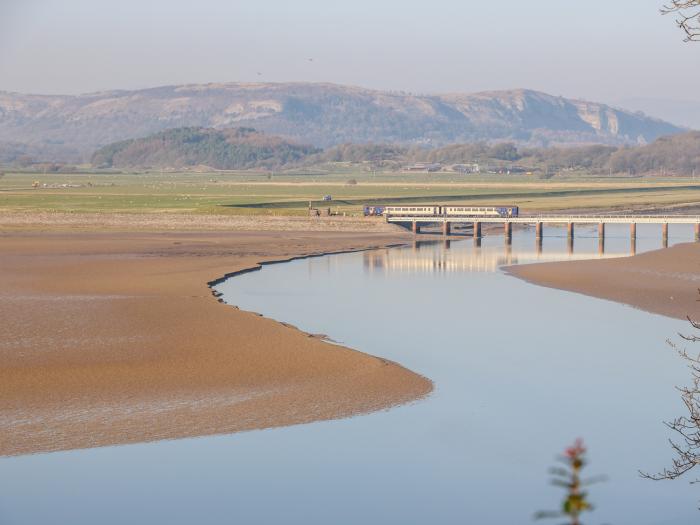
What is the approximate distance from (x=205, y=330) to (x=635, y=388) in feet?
41.1

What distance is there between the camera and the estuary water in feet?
60.5

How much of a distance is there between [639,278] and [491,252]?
17866 millimetres

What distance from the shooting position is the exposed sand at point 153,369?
2306cm

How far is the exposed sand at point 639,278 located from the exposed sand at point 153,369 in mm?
14546

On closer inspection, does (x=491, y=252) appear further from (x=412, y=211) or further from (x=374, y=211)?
(x=374, y=211)

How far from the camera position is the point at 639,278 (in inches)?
1940

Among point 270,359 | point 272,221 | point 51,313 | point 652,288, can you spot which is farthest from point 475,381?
point 272,221

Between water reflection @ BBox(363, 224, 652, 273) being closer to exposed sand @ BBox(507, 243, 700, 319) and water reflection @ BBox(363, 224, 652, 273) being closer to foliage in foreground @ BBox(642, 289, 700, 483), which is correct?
exposed sand @ BBox(507, 243, 700, 319)

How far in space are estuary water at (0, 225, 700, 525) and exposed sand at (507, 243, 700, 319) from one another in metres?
5.23

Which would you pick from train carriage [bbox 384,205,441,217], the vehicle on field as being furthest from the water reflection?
the vehicle on field

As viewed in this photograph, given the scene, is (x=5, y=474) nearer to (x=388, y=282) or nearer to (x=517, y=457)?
(x=517, y=457)

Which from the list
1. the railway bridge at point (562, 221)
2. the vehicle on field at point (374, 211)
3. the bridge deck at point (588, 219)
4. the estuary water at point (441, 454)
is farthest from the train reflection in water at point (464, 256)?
the estuary water at point (441, 454)

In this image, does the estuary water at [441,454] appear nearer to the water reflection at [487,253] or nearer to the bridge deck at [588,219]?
the water reflection at [487,253]

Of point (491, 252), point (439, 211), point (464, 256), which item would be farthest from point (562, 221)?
point (464, 256)
